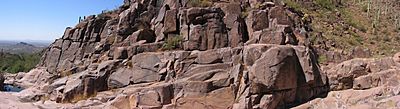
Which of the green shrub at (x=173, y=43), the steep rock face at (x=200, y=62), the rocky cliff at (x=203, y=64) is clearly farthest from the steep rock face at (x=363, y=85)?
the green shrub at (x=173, y=43)

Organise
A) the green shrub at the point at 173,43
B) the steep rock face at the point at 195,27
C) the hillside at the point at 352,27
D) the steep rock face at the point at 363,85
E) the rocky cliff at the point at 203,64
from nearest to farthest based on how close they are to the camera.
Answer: the steep rock face at the point at 363,85, the rocky cliff at the point at 203,64, the steep rock face at the point at 195,27, the green shrub at the point at 173,43, the hillside at the point at 352,27

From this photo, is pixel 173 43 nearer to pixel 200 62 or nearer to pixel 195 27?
pixel 195 27

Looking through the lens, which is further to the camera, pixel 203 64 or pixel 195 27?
pixel 195 27

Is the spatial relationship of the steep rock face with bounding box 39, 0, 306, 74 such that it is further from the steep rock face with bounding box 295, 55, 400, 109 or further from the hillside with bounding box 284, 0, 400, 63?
the steep rock face with bounding box 295, 55, 400, 109

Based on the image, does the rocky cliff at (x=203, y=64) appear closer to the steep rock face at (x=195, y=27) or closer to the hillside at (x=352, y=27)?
the steep rock face at (x=195, y=27)

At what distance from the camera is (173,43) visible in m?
20.9

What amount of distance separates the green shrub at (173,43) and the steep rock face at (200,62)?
→ 0.05 metres

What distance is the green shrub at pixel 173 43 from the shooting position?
2083 centimetres

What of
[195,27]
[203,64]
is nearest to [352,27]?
[195,27]

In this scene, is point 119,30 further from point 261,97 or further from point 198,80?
point 261,97

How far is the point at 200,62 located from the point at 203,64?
22 cm

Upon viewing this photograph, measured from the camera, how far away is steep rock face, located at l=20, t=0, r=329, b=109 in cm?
1598

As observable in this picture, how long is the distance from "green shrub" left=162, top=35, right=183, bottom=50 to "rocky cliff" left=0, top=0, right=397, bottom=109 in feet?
0.19

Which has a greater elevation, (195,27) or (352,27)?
(195,27)
